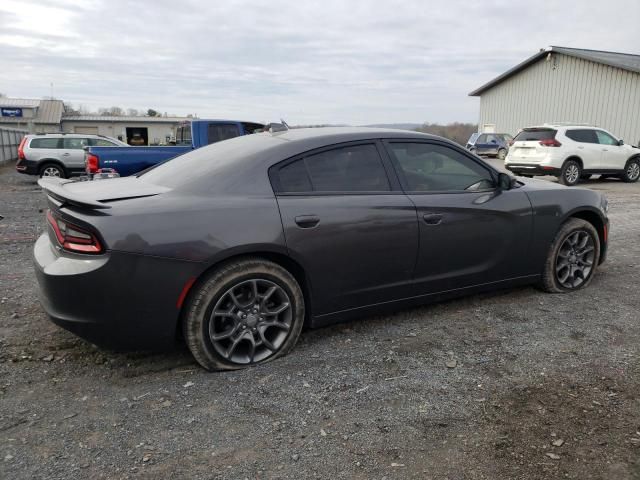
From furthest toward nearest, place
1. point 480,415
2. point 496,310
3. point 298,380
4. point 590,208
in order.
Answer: point 590,208
point 496,310
point 298,380
point 480,415

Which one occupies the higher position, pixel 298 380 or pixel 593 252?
pixel 593 252

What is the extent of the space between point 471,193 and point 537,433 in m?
1.95

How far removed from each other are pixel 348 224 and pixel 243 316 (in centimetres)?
90

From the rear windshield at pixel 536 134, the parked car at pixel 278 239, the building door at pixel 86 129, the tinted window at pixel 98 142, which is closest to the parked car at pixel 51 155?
the tinted window at pixel 98 142

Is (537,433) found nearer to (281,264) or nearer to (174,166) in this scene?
(281,264)

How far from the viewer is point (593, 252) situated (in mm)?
4688

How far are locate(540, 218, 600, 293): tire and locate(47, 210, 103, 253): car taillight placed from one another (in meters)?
3.60

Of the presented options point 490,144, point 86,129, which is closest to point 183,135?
point 490,144

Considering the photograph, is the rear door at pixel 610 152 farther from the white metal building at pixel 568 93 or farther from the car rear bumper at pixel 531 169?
the white metal building at pixel 568 93

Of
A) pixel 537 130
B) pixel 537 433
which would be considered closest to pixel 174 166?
pixel 537 433

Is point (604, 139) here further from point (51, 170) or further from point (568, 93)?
point (51, 170)

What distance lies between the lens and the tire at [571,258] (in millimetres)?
4426

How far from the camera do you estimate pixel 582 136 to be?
575 inches

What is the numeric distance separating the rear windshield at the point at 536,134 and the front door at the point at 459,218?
11.5m
